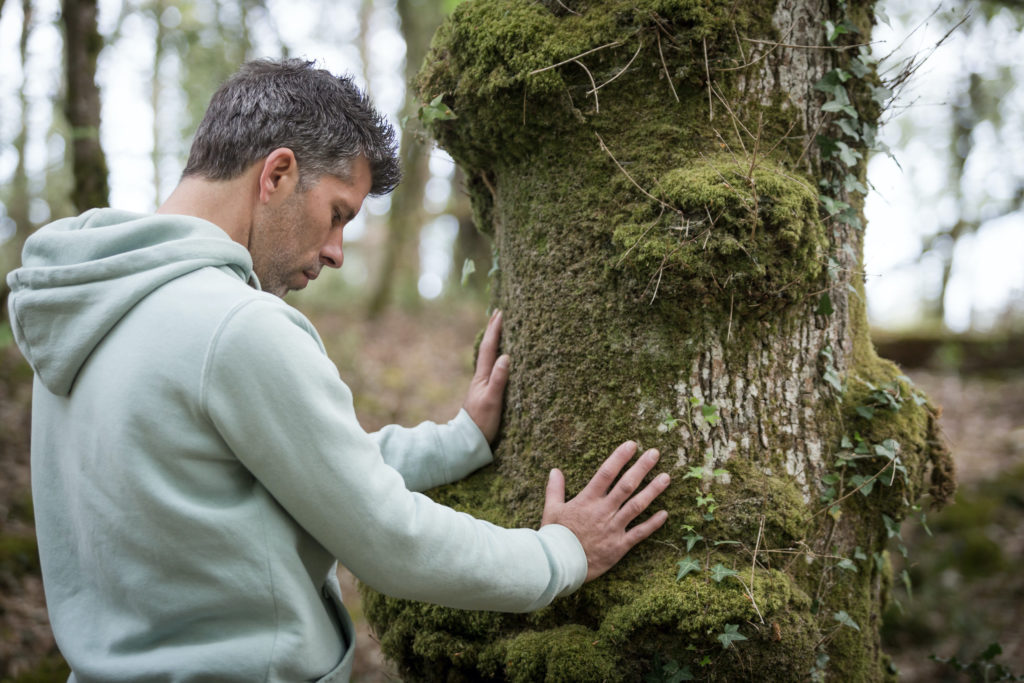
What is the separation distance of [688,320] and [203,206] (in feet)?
5.13

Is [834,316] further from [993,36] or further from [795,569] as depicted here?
[993,36]

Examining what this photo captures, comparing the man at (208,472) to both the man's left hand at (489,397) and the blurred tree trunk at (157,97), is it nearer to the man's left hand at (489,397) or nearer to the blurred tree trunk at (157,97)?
the man's left hand at (489,397)

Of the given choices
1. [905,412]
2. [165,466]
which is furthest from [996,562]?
[165,466]

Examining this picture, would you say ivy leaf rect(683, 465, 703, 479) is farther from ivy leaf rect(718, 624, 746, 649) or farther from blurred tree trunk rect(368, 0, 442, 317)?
blurred tree trunk rect(368, 0, 442, 317)

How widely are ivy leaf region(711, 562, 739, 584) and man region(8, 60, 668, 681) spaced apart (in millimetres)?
462

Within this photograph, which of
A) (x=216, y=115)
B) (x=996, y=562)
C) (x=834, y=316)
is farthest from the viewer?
(x=996, y=562)

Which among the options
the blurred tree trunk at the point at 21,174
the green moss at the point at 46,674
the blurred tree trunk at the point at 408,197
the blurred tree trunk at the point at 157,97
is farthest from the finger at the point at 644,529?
the blurred tree trunk at the point at 157,97

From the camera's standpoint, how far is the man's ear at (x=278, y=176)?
202 cm

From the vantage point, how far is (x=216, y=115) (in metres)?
2.12

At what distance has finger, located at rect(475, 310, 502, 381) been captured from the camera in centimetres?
270

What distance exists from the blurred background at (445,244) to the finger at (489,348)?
0.96 feet

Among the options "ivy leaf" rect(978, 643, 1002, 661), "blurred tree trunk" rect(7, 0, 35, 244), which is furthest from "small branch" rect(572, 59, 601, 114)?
"blurred tree trunk" rect(7, 0, 35, 244)

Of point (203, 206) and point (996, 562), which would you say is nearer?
point (203, 206)

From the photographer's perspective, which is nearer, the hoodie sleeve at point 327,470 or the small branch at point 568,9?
the hoodie sleeve at point 327,470
